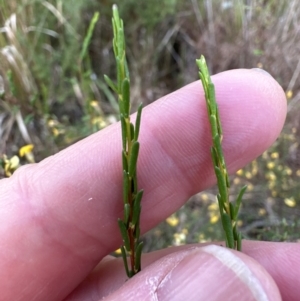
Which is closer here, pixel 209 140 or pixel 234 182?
pixel 209 140

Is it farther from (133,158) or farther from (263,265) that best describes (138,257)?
(263,265)

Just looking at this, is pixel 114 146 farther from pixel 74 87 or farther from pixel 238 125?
pixel 74 87

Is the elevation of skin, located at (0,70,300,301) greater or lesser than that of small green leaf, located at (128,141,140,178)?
lesser

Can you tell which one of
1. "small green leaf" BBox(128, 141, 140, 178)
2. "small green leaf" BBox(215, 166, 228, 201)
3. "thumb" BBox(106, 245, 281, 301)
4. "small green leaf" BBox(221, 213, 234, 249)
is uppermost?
"small green leaf" BBox(128, 141, 140, 178)

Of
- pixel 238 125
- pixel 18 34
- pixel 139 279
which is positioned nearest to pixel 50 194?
pixel 139 279

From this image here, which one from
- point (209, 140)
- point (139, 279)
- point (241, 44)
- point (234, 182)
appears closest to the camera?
point (139, 279)

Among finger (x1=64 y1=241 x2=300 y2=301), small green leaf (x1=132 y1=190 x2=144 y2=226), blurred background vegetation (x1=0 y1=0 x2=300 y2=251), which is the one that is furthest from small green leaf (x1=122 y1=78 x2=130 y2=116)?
blurred background vegetation (x1=0 y1=0 x2=300 y2=251)

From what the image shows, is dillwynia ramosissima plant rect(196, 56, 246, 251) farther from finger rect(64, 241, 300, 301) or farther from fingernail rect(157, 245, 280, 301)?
finger rect(64, 241, 300, 301)
